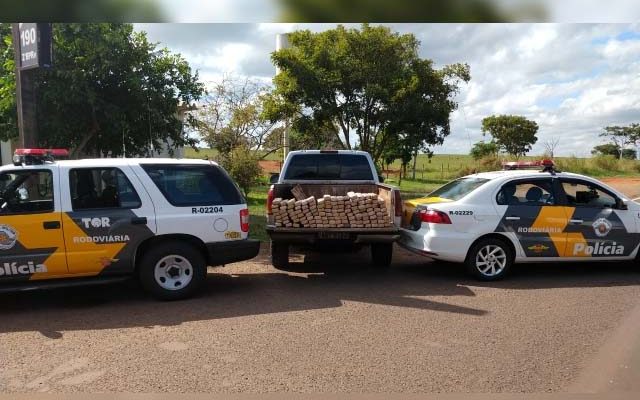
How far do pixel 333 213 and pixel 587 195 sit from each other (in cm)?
379

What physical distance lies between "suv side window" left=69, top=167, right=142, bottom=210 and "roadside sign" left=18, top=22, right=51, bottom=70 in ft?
8.47

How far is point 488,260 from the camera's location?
730cm

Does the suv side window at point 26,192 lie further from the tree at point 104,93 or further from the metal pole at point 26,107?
the tree at point 104,93

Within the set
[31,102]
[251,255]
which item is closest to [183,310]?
[251,255]

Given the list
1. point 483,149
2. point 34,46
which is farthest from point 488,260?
point 483,149

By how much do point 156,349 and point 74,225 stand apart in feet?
6.79

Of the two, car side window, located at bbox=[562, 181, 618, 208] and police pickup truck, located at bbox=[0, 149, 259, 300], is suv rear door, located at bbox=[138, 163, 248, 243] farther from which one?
car side window, located at bbox=[562, 181, 618, 208]

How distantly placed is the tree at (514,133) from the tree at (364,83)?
34581 millimetres

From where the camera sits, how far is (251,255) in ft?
21.8

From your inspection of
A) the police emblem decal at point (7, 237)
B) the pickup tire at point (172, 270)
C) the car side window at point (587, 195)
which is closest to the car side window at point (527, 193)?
the car side window at point (587, 195)

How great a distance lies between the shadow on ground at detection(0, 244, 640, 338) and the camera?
18.8 feet

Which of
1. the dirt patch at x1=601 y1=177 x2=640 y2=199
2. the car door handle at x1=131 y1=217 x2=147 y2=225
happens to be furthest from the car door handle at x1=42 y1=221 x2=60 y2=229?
the dirt patch at x1=601 y1=177 x2=640 y2=199

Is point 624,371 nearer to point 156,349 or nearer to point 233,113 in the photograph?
point 156,349

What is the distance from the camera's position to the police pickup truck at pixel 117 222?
586cm
